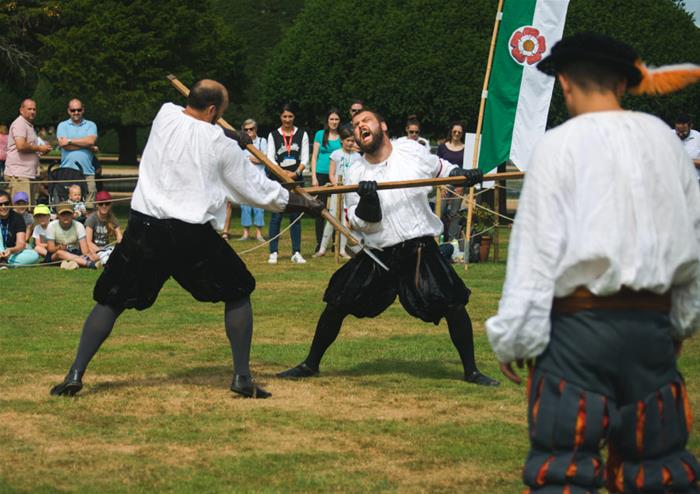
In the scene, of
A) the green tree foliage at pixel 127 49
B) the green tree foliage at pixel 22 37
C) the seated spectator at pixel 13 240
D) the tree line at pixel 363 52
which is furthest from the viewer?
the green tree foliage at pixel 127 49

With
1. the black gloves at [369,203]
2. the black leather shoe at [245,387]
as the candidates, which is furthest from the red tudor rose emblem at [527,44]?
the black leather shoe at [245,387]

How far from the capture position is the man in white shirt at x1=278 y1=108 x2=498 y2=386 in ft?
26.5

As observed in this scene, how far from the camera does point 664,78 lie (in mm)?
4543

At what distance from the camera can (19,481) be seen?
576cm

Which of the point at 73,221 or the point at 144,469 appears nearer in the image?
the point at 144,469

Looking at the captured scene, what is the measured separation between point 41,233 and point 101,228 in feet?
2.44

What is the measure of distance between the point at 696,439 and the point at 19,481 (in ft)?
11.6

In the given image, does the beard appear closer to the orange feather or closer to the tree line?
the orange feather

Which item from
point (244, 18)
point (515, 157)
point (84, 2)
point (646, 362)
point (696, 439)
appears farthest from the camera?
point (244, 18)

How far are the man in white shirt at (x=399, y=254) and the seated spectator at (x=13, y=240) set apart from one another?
7899 mm

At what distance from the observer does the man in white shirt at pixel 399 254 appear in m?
8.08

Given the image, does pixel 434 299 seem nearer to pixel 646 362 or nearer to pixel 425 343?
pixel 425 343

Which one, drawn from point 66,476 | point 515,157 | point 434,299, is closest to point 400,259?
point 434,299

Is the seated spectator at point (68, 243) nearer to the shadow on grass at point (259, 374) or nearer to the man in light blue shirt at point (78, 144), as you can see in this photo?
the man in light blue shirt at point (78, 144)
